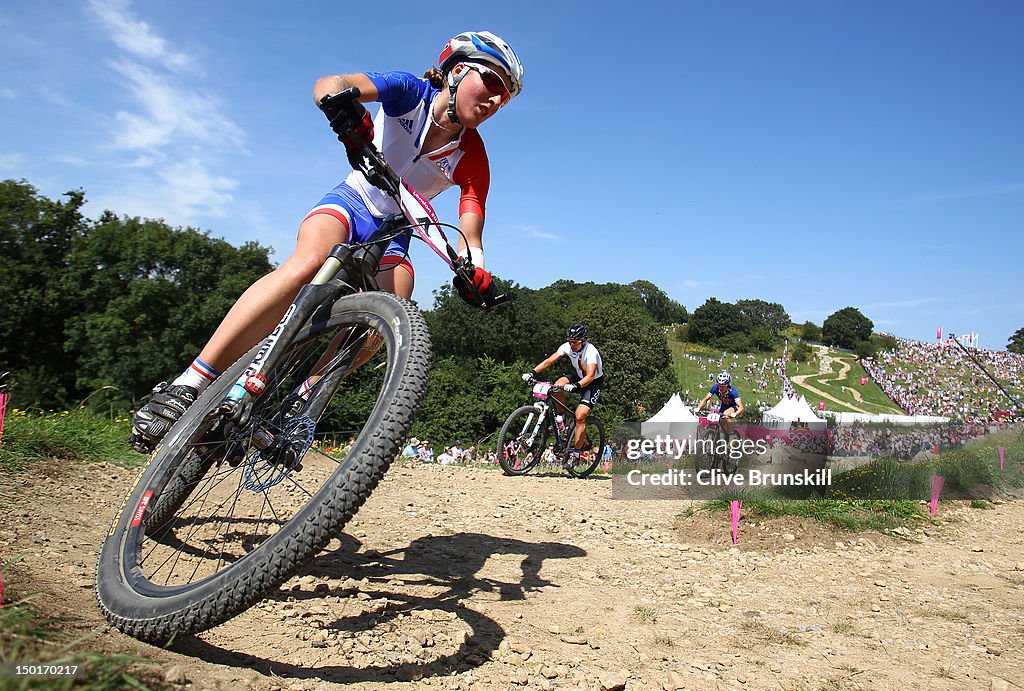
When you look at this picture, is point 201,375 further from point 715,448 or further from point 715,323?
point 715,323

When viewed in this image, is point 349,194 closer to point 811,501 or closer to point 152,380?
point 811,501

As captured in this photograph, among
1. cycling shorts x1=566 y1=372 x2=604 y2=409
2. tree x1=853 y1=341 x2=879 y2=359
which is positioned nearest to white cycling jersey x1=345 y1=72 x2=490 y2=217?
cycling shorts x1=566 y1=372 x2=604 y2=409

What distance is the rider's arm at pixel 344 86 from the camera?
2.90 m

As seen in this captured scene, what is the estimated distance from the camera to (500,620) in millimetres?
3227

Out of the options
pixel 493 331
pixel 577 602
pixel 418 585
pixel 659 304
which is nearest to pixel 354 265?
pixel 418 585

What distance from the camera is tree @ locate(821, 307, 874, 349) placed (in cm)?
10156

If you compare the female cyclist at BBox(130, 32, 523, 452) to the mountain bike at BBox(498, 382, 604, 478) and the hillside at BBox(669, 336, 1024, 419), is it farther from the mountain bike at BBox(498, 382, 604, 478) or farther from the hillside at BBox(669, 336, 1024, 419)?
the hillside at BBox(669, 336, 1024, 419)

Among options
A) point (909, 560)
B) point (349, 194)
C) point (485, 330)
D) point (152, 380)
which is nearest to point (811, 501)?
point (909, 560)

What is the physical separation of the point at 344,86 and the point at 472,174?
36.6 inches

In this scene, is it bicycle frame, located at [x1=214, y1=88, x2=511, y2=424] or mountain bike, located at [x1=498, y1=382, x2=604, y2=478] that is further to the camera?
mountain bike, located at [x1=498, y1=382, x2=604, y2=478]

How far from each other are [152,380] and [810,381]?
208ft

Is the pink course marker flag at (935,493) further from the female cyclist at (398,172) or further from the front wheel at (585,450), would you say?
the female cyclist at (398,172)

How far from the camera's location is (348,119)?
9.35ft

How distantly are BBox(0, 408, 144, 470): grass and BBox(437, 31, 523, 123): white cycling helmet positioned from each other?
4.38 meters
